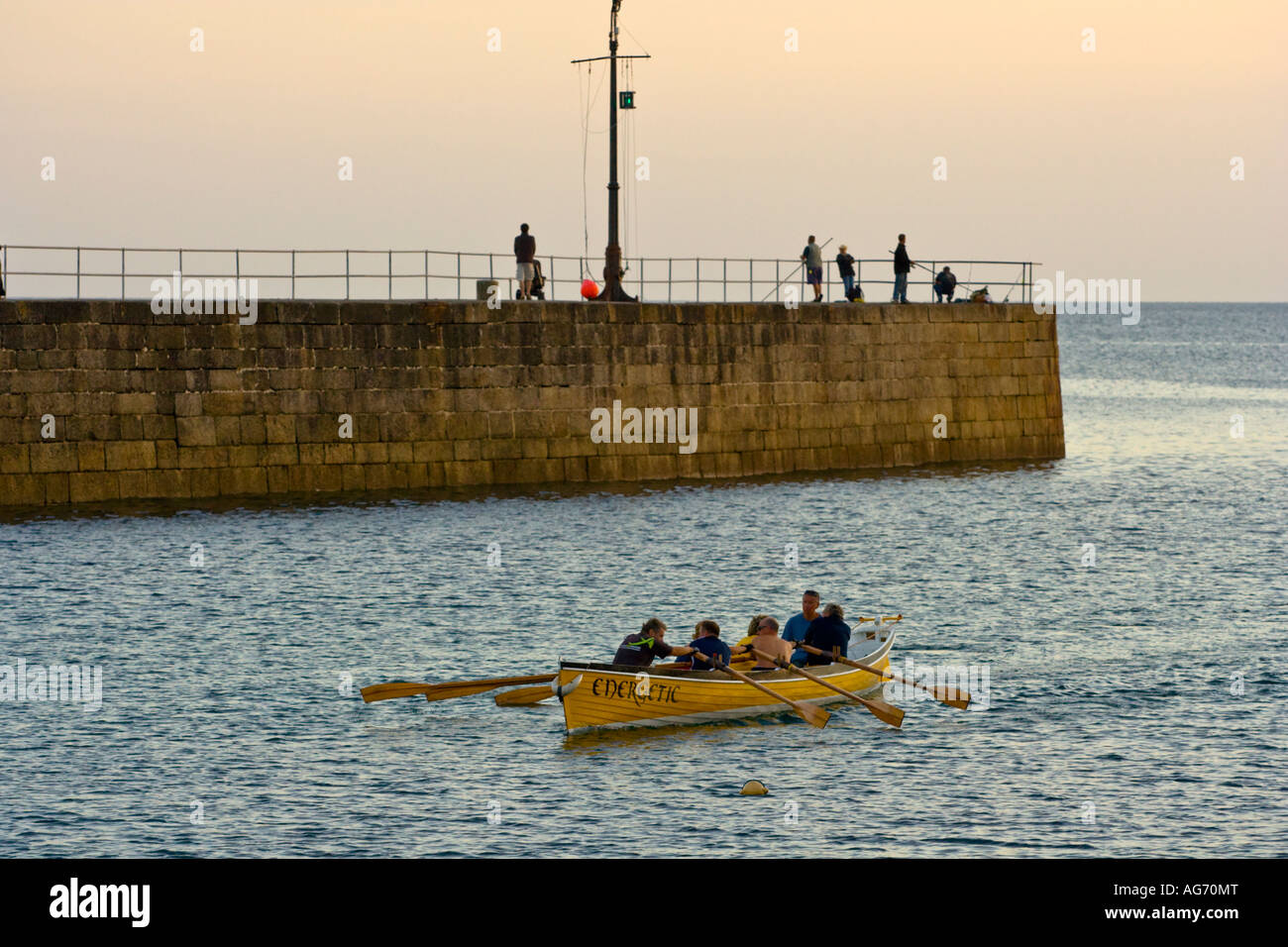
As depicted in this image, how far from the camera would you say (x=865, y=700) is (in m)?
18.5

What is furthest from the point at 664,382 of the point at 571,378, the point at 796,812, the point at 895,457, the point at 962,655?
the point at 796,812

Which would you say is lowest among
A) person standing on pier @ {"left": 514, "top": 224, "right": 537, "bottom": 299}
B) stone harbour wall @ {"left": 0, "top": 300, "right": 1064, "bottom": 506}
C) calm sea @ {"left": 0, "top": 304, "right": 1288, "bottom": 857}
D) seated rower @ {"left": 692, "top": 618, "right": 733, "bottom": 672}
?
calm sea @ {"left": 0, "top": 304, "right": 1288, "bottom": 857}

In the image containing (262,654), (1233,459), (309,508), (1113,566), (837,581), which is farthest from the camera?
(1233,459)

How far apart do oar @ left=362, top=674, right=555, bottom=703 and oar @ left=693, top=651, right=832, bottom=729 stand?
6.56ft

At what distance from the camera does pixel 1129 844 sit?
14453 mm

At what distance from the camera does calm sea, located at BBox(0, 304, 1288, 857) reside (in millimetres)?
14945

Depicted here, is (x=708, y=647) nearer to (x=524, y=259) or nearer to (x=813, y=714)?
(x=813, y=714)

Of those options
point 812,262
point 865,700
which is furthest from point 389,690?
point 812,262

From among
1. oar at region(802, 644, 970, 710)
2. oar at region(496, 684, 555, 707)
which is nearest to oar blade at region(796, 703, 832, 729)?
oar at region(802, 644, 970, 710)

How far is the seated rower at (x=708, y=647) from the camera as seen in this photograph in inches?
712

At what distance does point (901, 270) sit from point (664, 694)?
2838 centimetres

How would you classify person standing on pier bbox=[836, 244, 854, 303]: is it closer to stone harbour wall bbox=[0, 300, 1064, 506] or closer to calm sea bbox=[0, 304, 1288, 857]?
stone harbour wall bbox=[0, 300, 1064, 506]
